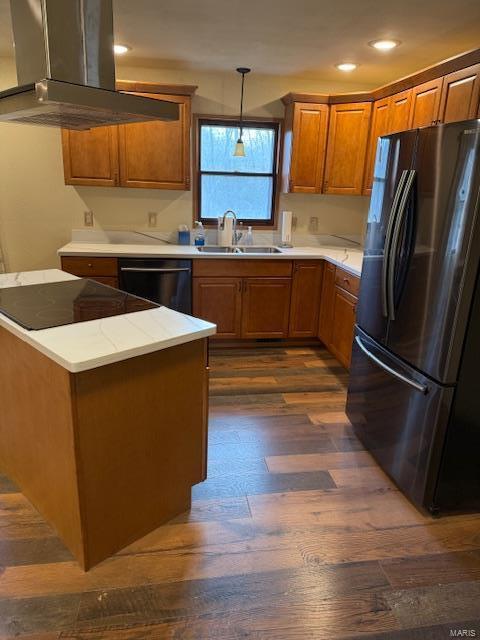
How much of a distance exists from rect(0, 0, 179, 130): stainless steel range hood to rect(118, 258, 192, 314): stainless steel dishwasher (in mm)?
1664

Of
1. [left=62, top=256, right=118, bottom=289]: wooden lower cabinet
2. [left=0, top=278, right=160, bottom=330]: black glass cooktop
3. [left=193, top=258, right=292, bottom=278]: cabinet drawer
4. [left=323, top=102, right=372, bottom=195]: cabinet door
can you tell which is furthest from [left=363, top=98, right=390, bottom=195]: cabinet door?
[left=0, top=278, right=160, bottom=330]: black glass cooktop

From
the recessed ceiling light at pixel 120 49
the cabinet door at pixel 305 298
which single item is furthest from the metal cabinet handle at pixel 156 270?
the recessed ceiling light at pixel 120 49

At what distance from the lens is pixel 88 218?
406 cm

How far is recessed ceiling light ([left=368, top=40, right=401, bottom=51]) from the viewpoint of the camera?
9.72ft

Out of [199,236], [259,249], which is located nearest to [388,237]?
[259,249]

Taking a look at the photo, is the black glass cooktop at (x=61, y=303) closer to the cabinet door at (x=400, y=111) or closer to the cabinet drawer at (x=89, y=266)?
the cabinet drawer at (x=89, y=266)

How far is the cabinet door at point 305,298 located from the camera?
3906 mm

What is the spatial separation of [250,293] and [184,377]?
2.15 meters

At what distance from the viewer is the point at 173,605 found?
157cm

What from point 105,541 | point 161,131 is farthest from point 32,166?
point 105,541

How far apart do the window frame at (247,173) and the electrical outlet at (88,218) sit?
951 mm

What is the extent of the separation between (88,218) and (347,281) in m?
2.41

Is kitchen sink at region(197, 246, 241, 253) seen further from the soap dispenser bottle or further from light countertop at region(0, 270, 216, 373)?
light countertop at region(0, 270, 216, 373)

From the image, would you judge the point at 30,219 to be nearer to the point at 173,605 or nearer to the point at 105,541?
the point at 105,541
